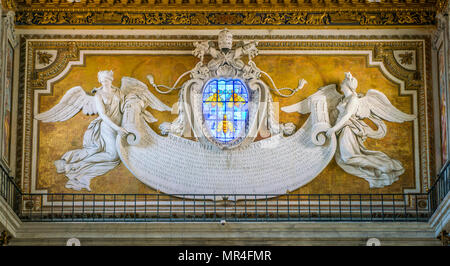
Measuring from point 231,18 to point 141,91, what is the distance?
223 cm

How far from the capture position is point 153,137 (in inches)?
828

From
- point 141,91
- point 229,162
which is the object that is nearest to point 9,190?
point 141,91

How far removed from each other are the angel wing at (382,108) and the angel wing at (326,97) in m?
0.48

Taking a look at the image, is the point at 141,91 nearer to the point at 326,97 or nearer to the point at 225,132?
the point at 225,132

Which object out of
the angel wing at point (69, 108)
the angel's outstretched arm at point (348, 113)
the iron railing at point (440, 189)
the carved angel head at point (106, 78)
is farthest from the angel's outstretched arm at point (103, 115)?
the iron railing at point (440, 189)

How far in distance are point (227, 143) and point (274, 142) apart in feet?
2.84

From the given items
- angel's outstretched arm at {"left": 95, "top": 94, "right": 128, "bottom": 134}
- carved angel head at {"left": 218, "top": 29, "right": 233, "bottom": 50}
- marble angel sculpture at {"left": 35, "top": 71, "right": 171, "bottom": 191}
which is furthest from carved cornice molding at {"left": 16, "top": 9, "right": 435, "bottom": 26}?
angel's outstretched arm at {"left": 95, "top": 94, "right": 128, "bottom": 134}

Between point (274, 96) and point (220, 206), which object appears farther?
point (274, 96)

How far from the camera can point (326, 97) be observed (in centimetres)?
2123

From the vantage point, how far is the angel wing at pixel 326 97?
835 inches

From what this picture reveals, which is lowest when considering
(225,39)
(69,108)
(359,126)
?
(359,126)

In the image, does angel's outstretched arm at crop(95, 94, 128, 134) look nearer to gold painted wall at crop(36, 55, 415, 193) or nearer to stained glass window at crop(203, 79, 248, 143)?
gold painted wall at crop(36, 55, 415, 193)

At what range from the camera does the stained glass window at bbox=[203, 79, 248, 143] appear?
21125 mm
